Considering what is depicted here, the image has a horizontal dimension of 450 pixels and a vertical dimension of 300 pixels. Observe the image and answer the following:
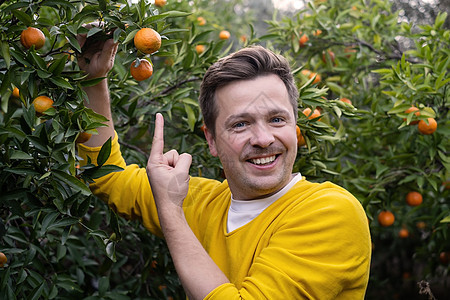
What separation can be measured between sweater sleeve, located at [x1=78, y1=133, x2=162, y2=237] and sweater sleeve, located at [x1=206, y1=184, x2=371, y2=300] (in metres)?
0.59

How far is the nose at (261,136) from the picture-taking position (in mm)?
1566

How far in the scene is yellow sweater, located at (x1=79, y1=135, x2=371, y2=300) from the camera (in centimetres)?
134

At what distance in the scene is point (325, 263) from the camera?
137 centimetres

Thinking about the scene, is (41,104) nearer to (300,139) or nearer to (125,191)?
(125,191)

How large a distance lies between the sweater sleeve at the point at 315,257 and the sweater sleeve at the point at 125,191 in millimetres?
593

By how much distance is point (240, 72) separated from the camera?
1.67 m

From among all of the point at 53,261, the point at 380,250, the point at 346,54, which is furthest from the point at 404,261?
the point at 53,261

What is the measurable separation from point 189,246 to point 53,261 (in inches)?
54.6

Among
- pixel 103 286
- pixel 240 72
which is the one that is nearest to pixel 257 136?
pixel 240 72

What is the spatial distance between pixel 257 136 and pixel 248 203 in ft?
0.83

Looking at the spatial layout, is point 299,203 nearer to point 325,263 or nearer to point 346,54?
point 325,263

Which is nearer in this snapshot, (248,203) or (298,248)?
(298,248)

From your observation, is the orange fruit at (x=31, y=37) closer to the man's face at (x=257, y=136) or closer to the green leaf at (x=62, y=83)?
the green leaf at (x=62, y=83)

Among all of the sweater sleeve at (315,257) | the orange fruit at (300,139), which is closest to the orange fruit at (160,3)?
the orange fruit at (300,139)
